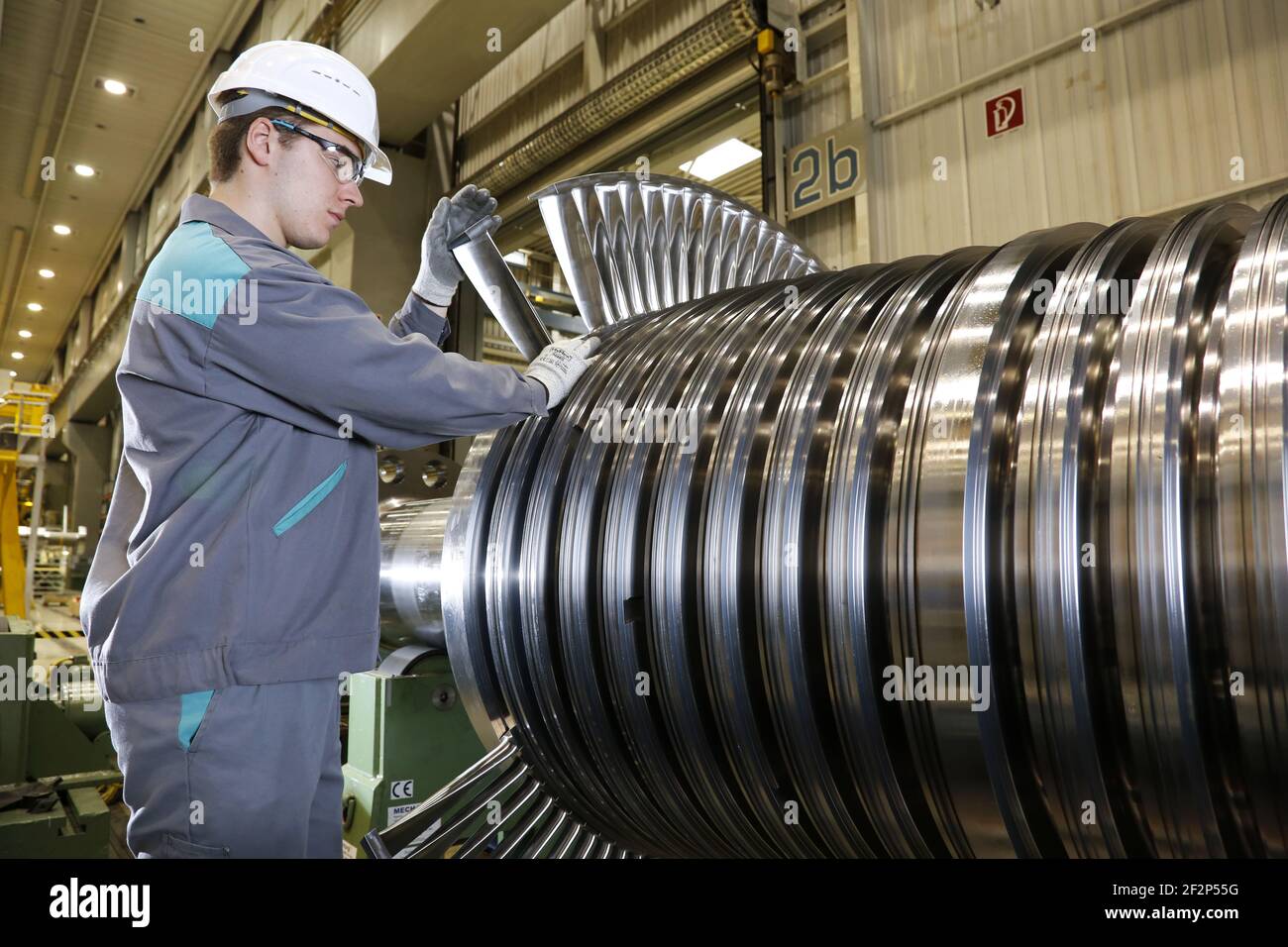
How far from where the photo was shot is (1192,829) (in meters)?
0.72

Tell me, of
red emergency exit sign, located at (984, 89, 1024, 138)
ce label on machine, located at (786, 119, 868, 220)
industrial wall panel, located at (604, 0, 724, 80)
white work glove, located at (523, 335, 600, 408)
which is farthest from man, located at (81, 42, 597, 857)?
industrial wall panel, located at (604, 0, 724, 80)

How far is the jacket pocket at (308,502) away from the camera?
1014mm

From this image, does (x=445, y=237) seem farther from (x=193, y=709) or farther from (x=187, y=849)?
(x=187, y=849)

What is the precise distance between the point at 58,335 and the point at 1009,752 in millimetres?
18959

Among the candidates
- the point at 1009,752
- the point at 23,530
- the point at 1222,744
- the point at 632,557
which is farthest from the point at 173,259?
the point at 23,530

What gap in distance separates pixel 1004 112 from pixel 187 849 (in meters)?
3.95

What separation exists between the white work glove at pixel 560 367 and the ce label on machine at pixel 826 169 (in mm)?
3223

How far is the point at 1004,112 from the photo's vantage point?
3717 millimetres

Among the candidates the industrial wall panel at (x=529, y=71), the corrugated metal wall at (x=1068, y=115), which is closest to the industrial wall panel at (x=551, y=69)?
the industrial wall panel at (x=529, y=71)

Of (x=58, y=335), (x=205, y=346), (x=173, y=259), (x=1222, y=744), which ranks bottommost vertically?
(x=1222, y=744)

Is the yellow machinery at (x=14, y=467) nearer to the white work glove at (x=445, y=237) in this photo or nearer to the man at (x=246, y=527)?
the white work glove at (x=445, y=237)

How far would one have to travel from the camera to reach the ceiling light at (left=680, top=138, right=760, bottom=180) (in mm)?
5953

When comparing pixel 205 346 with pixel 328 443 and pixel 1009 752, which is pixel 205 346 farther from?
pixel 1009 752
